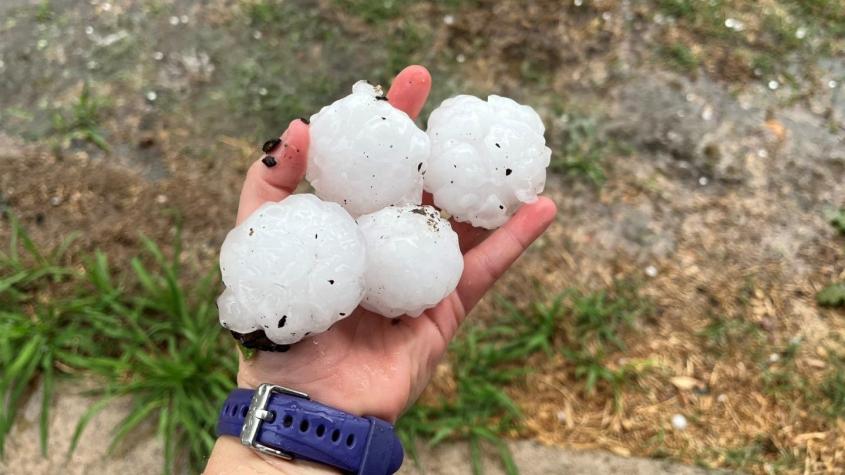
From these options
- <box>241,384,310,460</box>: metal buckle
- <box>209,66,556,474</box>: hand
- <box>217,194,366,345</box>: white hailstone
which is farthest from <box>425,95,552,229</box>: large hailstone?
<box>241,384,310,460</box>: metal buckle

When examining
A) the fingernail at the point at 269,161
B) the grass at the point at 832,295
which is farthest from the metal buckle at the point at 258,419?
the grass at the point at 832,295

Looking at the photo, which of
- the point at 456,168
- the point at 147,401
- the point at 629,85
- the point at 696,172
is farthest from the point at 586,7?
the point at 147,401

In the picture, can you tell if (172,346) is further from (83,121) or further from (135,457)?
(83,121)

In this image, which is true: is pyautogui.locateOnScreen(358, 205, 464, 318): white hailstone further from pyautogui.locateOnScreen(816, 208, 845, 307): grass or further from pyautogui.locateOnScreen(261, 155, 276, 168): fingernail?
pyautogui.locateOnScreen(816, 208, 845, 307): grass

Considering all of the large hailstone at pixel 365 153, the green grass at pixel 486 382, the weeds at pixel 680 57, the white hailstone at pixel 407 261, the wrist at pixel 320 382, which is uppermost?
the large hailstone at pixel 365 153

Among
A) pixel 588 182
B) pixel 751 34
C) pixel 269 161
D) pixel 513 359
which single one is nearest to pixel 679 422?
pixel 513 359

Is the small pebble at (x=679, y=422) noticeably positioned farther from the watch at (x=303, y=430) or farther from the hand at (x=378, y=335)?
the watch at (x=303, y=430)

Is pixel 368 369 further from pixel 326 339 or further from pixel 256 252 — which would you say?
pixel 256 252
